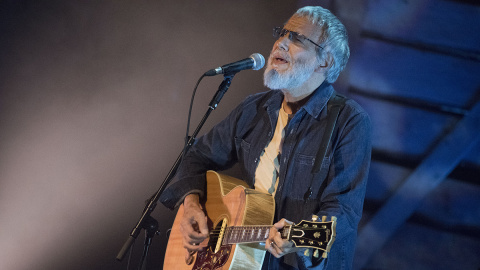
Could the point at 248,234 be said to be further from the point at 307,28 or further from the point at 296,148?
the point at 307,28

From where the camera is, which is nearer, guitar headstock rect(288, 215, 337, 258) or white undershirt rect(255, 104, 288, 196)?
guitar headstock rect(288, 215, 337, 258)

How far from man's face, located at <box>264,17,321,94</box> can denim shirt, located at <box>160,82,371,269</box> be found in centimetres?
15

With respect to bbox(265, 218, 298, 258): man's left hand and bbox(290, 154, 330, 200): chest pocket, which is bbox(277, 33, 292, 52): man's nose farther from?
bbox(265, 218, 298, 258): man's left hand

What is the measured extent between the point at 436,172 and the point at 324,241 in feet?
5.42

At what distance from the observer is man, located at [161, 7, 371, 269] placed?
248 cm

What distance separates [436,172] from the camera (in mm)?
3256

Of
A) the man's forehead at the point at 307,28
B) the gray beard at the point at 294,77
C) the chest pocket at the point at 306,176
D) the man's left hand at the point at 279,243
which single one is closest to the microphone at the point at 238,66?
the gray beard at the point at 294,77

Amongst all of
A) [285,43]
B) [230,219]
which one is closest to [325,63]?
[285,43]

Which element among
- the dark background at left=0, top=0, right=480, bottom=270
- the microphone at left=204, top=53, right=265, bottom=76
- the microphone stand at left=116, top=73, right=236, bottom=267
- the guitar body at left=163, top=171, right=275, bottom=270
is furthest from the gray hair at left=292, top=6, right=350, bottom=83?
the guitar body at left=163, top=171, right=275, bottom=270

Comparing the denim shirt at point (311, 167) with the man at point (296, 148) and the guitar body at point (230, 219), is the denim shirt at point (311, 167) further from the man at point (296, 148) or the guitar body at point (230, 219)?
the guitar body at point (230, 219)

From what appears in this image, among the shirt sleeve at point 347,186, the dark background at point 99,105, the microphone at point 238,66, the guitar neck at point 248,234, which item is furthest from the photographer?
the dark background at point 99,105

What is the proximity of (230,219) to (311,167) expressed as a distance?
0.53 m

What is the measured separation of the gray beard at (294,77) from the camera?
292 centimetres

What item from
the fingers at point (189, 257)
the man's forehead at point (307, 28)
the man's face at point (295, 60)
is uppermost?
the man's forehead at point (307, 28)
